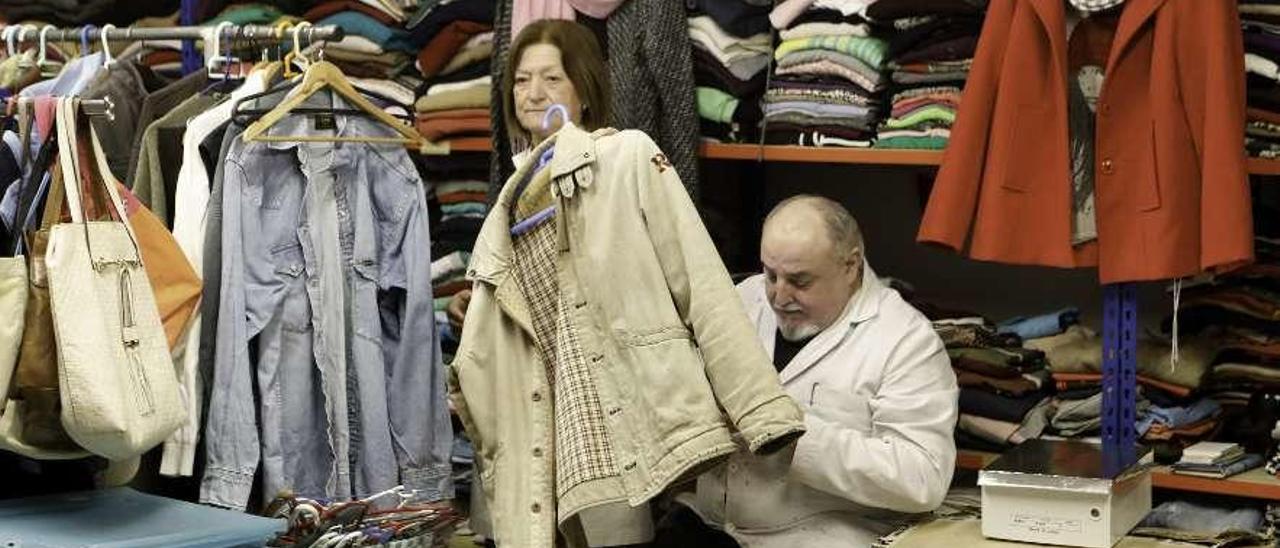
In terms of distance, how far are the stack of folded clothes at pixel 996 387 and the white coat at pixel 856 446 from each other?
1.69 ft

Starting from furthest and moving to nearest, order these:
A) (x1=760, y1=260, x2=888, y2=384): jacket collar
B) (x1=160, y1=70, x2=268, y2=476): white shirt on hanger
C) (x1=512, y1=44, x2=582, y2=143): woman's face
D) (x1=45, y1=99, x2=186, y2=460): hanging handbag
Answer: (x1=512, y1=44, x2=582, y2=143): woman's face, (x1=760, y1=260, x2=888, y2=384): jacket collar, (x1=160, y1=70, x2=268, y2=476): white shirt on hanger, (x1=45, y1=99, x2=186, y2=460): hanging handbag

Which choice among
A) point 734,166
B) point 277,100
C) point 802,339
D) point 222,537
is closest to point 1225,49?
point 802,339

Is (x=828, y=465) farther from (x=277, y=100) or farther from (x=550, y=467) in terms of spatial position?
(x=277, y=100)

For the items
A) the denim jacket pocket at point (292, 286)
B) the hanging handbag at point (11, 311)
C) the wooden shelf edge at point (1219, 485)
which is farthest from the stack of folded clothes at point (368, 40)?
the wooden shelf edge at point (1219, 485)

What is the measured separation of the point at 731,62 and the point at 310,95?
1.06 m

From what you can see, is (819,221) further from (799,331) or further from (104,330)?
(104,330)

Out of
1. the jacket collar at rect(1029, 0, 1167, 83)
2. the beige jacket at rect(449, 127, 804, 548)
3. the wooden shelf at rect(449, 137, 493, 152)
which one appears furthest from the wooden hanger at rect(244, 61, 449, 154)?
the jacket collar at rect(1029, 0, 1167, 83)

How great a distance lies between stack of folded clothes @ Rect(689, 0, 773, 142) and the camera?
13.6 ft

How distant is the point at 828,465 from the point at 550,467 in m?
0.52

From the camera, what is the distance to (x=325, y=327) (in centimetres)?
349

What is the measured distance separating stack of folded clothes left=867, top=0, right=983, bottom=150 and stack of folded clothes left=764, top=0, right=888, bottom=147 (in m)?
0.06

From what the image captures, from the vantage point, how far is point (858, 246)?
356cm

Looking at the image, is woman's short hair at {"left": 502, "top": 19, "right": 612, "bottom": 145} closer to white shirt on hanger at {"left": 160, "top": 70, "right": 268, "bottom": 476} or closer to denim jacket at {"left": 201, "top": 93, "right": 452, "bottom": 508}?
denim jacket at {"left": 201, "top": 93, "right": 452, "bottom": 508}

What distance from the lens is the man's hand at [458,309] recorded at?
402cm
